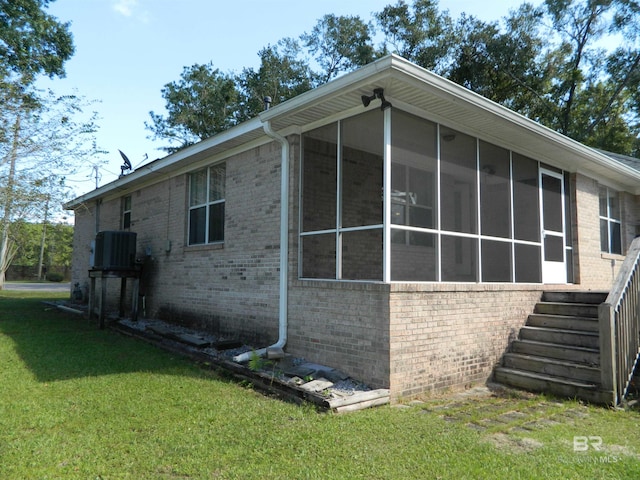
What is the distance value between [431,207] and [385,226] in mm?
3461

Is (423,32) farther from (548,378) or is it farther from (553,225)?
(548,378)

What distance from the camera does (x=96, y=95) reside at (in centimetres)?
913

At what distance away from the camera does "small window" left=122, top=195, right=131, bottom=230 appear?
12.0 metres

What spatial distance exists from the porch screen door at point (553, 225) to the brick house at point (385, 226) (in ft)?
0.13

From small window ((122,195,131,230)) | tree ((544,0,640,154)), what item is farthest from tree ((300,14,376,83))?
small window ((122,195,131,230))

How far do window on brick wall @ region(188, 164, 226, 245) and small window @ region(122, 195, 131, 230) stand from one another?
363 centimetres

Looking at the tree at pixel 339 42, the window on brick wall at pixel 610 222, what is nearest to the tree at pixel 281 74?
the tree at pixel 339 42

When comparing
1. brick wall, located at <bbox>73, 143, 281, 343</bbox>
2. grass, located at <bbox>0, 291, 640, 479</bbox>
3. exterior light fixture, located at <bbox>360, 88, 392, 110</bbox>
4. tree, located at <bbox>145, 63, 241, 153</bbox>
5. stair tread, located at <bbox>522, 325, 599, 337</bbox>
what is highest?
tree, located at <bbox>145, 63, 241, 153</bbox>

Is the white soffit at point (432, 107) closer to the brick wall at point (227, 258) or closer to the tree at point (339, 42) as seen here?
the brick wall at point (227, 258)

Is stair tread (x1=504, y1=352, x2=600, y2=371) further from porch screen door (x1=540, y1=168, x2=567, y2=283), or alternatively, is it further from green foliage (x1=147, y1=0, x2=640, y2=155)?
green foliage (x1=147, y1=0, x2=640, y2=155)

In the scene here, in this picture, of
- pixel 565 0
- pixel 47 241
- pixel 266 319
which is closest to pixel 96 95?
pixel 266 319

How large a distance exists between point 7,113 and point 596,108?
77.6 ft

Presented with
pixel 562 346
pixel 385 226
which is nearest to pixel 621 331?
pixel 562 346

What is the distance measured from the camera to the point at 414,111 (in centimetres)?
562
